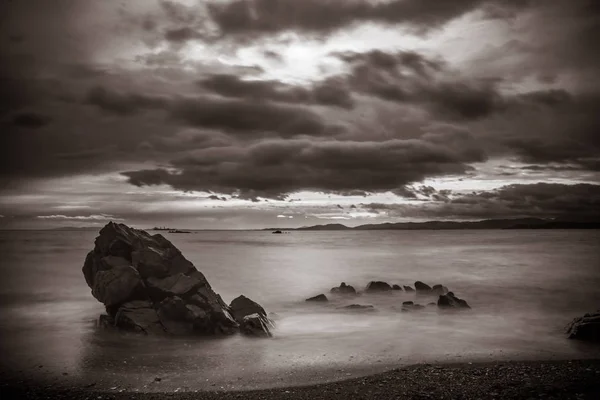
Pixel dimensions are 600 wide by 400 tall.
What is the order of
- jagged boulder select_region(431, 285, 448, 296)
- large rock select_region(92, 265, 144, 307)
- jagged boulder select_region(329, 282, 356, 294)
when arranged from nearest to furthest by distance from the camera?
1. large rock select_region(92, 265, 144, 307)
2. jagged boulder select_region(431, 285, 448, 296)
3. jagged boulder select_region(329, 282, 356, 294)

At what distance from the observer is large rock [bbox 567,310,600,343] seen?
1738 cm

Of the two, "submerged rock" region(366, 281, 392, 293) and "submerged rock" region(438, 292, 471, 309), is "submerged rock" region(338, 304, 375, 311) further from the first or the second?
"submerged rock" region(366, 281, 392, 293)

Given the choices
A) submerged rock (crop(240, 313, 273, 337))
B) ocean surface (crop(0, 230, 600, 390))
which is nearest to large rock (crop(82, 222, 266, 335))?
submerged rock (crop(240, 313, 273, 337))

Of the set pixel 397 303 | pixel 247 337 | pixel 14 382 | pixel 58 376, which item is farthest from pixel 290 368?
pixel 397 303

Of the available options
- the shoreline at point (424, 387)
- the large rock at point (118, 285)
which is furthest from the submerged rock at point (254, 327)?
the shoreline at point (424, 387)

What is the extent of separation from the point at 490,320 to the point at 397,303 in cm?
684

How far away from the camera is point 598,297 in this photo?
3341cm

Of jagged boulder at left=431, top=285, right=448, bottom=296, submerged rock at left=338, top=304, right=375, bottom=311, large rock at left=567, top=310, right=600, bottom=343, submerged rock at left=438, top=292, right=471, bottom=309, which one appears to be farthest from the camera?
jagged boulder at left=431, top=285, right=448, bottom=296

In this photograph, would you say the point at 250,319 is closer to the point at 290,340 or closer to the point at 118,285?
the point at 290,340

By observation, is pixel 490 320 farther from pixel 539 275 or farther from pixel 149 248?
pixel 539 275

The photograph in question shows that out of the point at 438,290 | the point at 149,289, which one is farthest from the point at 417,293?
the point at 149,289

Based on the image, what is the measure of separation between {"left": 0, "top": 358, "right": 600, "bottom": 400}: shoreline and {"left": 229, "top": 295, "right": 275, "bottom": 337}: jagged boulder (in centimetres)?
704

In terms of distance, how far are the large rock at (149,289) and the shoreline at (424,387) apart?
21.5 ft

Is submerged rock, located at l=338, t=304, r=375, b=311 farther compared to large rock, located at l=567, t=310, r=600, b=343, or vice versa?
submerged rock, located at l=338, t=304, r=375, b=311
